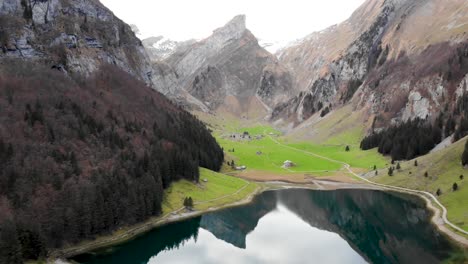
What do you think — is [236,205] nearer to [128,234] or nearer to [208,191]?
[208,191]

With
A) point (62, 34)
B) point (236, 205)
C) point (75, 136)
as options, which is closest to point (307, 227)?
point (236, 205)

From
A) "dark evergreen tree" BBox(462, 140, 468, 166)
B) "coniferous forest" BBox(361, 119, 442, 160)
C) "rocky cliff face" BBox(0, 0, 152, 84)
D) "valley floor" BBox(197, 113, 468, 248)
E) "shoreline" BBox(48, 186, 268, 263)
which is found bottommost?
"shoreline" BBox(48, 186, 268, 263)

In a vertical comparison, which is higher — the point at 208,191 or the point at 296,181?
the point at 296,181

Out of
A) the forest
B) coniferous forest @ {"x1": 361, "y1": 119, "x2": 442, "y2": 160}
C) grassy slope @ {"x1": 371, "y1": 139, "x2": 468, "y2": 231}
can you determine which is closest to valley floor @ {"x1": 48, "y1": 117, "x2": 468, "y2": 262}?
grassy slope @ {"x1": 371, "y1": 139, "x2": 468, "y2": 231}

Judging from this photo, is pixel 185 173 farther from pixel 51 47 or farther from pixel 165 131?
pixel 51 47

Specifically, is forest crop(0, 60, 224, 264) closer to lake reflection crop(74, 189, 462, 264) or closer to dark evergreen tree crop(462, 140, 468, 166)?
lake reflection crop(74, 189, 462, 264)

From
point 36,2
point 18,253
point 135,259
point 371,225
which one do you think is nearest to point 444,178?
point 371,225

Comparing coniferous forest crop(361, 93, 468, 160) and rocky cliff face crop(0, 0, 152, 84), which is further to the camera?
coniferous forest crop(361, 93, 468, 160)
